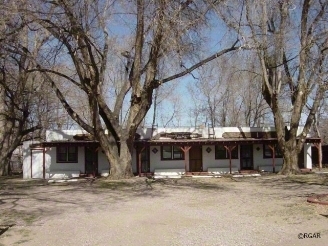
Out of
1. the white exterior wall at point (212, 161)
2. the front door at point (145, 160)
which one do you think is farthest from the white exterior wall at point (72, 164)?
the white exterior wall at point (212, 161)

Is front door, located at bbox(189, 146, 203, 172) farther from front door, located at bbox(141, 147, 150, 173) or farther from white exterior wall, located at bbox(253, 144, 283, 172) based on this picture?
white exterior wall, located at bbox(253, 144, 283, 172)

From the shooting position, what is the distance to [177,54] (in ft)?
58.9

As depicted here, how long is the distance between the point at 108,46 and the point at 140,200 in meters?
10.5

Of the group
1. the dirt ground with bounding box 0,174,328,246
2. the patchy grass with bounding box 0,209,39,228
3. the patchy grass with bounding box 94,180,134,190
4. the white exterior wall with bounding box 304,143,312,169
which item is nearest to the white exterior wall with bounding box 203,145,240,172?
the white exterior wall with bounding box 304,143,312,169

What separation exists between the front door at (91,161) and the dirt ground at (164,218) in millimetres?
11315

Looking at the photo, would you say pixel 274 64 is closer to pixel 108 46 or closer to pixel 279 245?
pixel 108 46

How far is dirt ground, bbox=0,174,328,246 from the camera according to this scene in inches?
351

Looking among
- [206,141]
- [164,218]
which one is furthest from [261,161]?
[164,218]

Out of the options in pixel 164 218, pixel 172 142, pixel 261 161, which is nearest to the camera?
pixel 164 218

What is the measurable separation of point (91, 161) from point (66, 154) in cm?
181

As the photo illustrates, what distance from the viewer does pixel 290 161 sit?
2780 centimetres

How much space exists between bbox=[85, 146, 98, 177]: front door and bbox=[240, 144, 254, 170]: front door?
10.4 m

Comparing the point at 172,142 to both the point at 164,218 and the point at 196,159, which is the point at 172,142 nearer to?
the point at 196,159

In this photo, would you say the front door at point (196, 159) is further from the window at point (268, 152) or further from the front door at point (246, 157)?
the window at point (268, 152)
